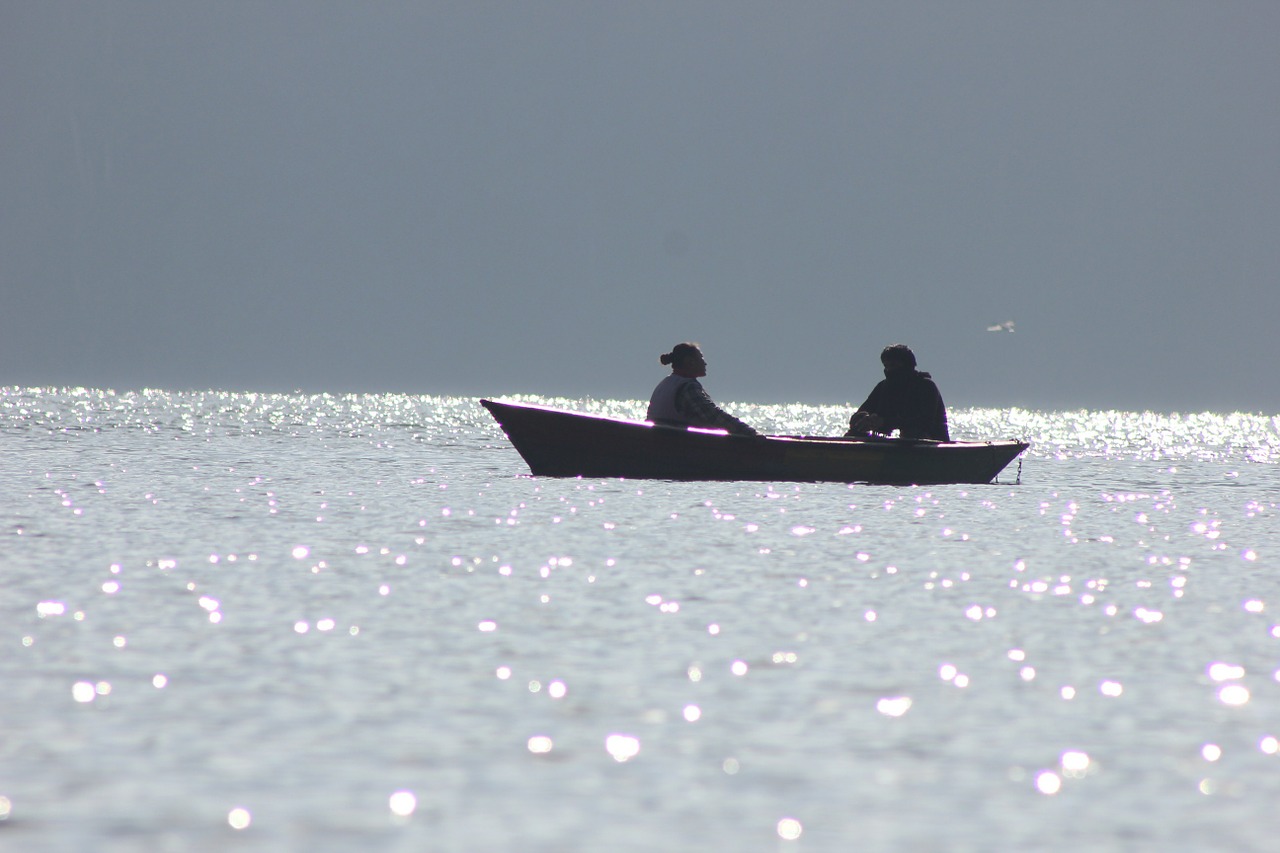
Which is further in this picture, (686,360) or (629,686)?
(686,360)

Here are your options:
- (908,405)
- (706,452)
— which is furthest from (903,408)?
(706,452)

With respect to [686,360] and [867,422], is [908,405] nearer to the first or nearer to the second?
[867,422]

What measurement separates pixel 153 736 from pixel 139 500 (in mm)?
18167

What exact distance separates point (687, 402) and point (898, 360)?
350cm

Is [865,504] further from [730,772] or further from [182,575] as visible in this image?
[730,772]

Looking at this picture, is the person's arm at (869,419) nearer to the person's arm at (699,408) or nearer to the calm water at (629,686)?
the person's arm at (699,408)

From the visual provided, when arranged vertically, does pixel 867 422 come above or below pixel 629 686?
above

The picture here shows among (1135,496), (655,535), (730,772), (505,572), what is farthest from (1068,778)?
(1135,496)

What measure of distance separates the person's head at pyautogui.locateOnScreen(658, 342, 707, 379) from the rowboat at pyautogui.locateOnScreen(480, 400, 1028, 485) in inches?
36.9

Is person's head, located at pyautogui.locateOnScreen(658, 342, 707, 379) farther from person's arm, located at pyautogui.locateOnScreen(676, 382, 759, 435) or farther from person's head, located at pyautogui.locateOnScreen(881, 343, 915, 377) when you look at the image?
person's head, located at pyautogui.locateOnScreen(881, 343, 915, 377)

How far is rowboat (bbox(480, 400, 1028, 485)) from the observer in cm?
2734

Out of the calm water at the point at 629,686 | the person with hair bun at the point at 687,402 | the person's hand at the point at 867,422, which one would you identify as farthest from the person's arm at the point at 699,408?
the calm water at the point at 629,686

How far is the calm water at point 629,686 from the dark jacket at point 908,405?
21.2ft

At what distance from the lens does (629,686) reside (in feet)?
31.6
